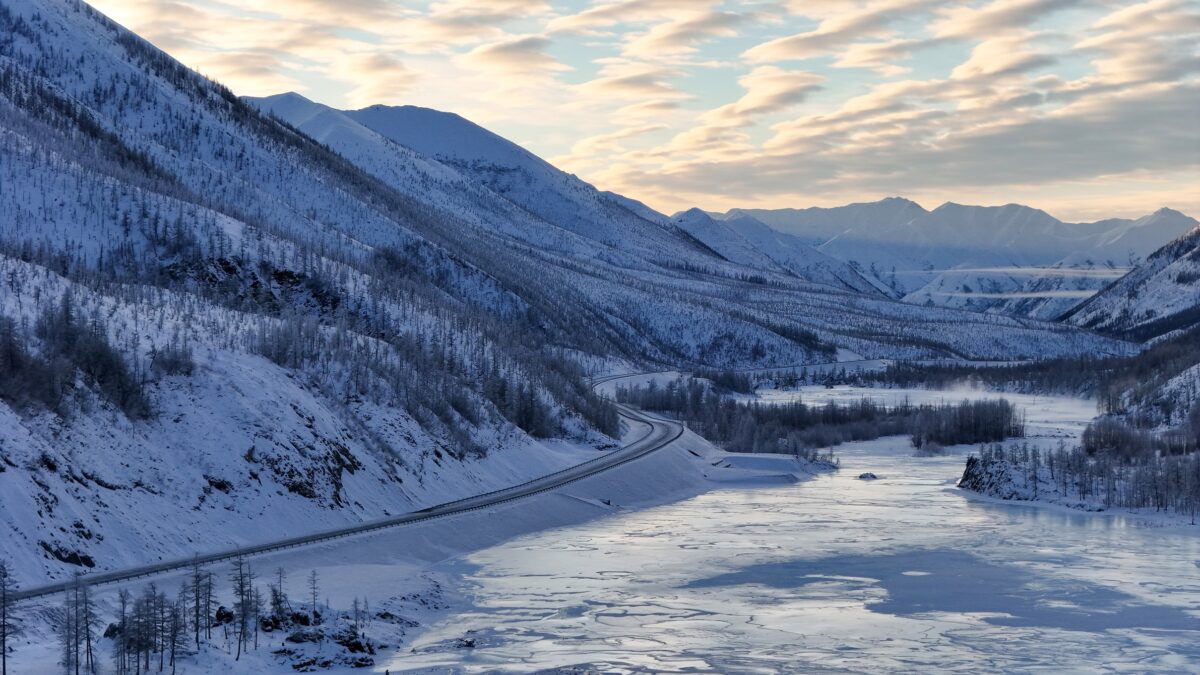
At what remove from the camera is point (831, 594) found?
135ft

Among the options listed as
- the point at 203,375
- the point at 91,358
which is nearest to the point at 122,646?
the point at 91,358

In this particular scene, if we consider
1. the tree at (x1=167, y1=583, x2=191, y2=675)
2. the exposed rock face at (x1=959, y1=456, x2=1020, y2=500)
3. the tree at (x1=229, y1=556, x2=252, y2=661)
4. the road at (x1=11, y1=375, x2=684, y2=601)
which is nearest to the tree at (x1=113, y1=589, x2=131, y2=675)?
the tree at (x1=167, y1=583, x2=191, y2=675)

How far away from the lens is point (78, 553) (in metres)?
35.9

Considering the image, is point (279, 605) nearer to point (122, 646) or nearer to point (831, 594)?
point (122, 646)

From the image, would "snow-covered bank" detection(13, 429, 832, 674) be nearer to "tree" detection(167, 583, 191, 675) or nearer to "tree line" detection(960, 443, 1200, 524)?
"tree" detection(167, 583, 191, 675)

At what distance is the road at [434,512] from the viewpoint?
3466 cm

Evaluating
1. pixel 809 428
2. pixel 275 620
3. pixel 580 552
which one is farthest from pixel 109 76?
pixel 275 620

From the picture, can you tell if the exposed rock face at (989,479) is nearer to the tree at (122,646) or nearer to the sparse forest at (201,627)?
the sparse forest at (201,627)

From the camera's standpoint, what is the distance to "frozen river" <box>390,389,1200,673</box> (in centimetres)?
3262

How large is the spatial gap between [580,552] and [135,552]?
17541mm

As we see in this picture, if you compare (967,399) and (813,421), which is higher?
(967,399)

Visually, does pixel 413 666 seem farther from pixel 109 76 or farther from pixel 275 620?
pixel 109 76

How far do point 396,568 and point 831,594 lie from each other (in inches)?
570

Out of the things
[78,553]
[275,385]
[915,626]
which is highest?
[275,385]
